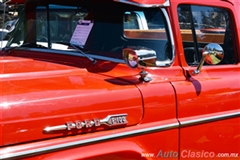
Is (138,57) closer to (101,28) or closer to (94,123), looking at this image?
(94,123)

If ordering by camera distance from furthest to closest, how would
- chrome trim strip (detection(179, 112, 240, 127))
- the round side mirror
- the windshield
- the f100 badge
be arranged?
the windshield
chrome trim strip (detection(179, 112, 240, 127))
the round side mirror
the f100 badge

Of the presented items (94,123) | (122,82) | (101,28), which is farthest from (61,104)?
(101,28)

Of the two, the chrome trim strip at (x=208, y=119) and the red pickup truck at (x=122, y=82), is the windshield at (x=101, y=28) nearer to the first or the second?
the red pickup truck at (x=122, y=82)

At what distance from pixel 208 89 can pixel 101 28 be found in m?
0.88

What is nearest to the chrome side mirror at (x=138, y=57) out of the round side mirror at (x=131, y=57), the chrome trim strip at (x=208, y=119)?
the round side mirror at (x=131, y=57)

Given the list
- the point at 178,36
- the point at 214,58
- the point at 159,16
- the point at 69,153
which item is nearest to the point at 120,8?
the point at 159,16

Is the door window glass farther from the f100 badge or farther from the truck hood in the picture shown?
the f100 badge

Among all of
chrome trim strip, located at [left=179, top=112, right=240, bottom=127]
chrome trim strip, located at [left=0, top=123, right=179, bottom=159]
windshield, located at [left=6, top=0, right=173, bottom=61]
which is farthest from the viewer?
windshield, located at [left=6, top=0, right=173, bottom=61]

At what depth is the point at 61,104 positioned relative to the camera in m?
1.82

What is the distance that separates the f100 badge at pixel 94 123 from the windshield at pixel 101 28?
612 mm

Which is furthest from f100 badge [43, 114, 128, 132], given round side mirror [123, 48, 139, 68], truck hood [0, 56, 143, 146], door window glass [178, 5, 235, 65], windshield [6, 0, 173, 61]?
door window glass [178, 5, 235, 65]

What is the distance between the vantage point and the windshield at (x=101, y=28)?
8.04 ft

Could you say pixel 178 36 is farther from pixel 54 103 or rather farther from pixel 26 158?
pixel 26 158

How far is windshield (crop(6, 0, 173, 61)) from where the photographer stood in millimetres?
2449
